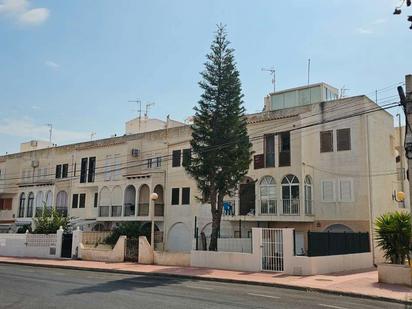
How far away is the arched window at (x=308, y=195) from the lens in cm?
3022

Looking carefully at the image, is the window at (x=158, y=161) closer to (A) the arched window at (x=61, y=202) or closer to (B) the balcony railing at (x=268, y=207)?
(B) the balcony railing at (x=268, y=207)

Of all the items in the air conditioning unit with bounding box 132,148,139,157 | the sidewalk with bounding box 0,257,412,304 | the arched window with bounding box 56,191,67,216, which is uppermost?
the air conditioning unit with bounding box 132,148,139,157

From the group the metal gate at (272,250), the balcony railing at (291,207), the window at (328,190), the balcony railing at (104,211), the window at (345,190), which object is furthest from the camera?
the balcony railing at (104,211)

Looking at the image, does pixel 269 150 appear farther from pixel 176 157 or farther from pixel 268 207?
pixel 176 157

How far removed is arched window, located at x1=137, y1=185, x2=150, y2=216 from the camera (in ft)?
125

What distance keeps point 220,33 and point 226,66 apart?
79.4 inches

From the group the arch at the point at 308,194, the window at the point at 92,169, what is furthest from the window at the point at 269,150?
the window at the point at 92,169

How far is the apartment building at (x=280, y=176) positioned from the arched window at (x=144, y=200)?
0.29 ft

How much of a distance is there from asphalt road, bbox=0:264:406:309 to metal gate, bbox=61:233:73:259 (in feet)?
41.3

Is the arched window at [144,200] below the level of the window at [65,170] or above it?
below

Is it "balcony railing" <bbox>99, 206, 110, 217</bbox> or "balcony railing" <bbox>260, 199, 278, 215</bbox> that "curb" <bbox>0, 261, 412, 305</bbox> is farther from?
"balcony railing" <bbox>99, 206, 110, 217</bbox>

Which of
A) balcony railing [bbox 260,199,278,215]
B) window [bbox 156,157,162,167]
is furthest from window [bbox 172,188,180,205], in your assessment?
balcony railing [bbox 260,199,278,215]

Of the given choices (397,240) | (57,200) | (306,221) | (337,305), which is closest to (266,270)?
(397,240)

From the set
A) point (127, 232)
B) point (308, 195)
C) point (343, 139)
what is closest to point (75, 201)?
point (127, 232)
